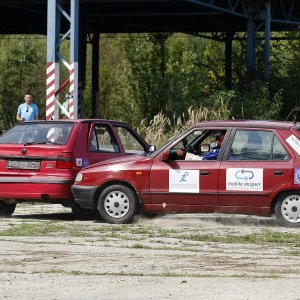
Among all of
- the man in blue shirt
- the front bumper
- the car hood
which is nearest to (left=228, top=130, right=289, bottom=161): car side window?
the car hood

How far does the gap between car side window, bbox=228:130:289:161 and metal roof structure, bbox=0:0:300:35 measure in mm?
21104

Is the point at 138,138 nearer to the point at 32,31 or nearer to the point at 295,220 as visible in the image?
the point at 295,220

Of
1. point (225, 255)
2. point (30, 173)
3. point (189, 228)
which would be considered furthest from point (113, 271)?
point (30, 173)

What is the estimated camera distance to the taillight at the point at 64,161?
52.4 ft

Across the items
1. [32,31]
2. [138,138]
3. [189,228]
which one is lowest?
[189,228]

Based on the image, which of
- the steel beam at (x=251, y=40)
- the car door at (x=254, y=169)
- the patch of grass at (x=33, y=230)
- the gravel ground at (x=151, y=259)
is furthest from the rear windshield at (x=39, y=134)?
the steel beam at (x=251, y=40)

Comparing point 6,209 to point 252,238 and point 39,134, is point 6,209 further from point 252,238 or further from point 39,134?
point 252,238

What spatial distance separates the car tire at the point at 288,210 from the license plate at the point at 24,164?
153 inches

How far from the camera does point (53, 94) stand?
80.9 feet

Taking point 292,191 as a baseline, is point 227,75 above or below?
above

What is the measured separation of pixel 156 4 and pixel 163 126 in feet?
46.8

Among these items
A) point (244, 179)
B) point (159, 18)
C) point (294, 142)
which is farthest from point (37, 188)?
point (159, 18)

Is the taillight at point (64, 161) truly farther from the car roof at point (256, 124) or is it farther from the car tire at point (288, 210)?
the car tire at point (288, 210)

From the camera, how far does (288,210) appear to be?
577 inches
